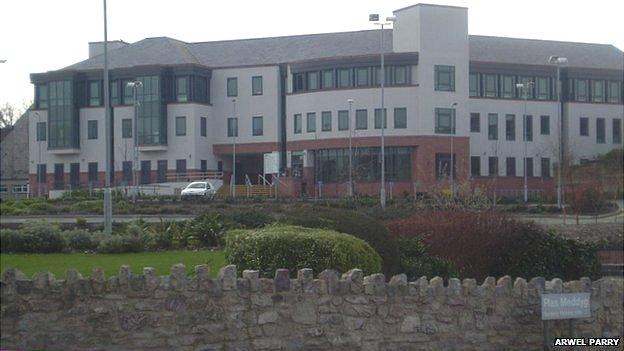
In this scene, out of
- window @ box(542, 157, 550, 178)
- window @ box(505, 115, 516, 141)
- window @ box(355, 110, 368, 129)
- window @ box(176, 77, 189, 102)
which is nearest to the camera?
window @ box(355, 110, 368, 129)

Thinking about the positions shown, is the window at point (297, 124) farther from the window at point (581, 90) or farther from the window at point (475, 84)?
the window at point (581, 90)

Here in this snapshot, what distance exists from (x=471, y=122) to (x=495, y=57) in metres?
6.47

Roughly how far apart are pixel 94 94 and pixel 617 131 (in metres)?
43.5

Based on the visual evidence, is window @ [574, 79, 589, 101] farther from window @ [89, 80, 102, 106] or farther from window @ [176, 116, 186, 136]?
window @ [89, 80, 102, 106]

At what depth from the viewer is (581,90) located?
74812mm

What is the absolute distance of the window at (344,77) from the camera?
6856 cm

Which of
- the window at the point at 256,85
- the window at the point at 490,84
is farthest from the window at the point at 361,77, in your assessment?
the window at the point at 490,84

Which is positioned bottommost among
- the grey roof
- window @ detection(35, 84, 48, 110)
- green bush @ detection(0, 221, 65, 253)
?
green bush @ detection(0, 221, 65, 253)

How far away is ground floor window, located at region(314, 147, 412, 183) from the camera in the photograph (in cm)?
6688

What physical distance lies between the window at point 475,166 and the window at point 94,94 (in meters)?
29.4

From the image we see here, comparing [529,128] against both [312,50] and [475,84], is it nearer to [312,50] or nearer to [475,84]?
[475,84]

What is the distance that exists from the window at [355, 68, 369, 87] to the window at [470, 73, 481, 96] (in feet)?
29.7

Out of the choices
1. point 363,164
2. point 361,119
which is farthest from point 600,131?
point 363,164

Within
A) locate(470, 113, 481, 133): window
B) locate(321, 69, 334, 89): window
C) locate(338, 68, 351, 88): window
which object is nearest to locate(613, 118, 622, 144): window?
locate(470, 113, 481, 133): window
